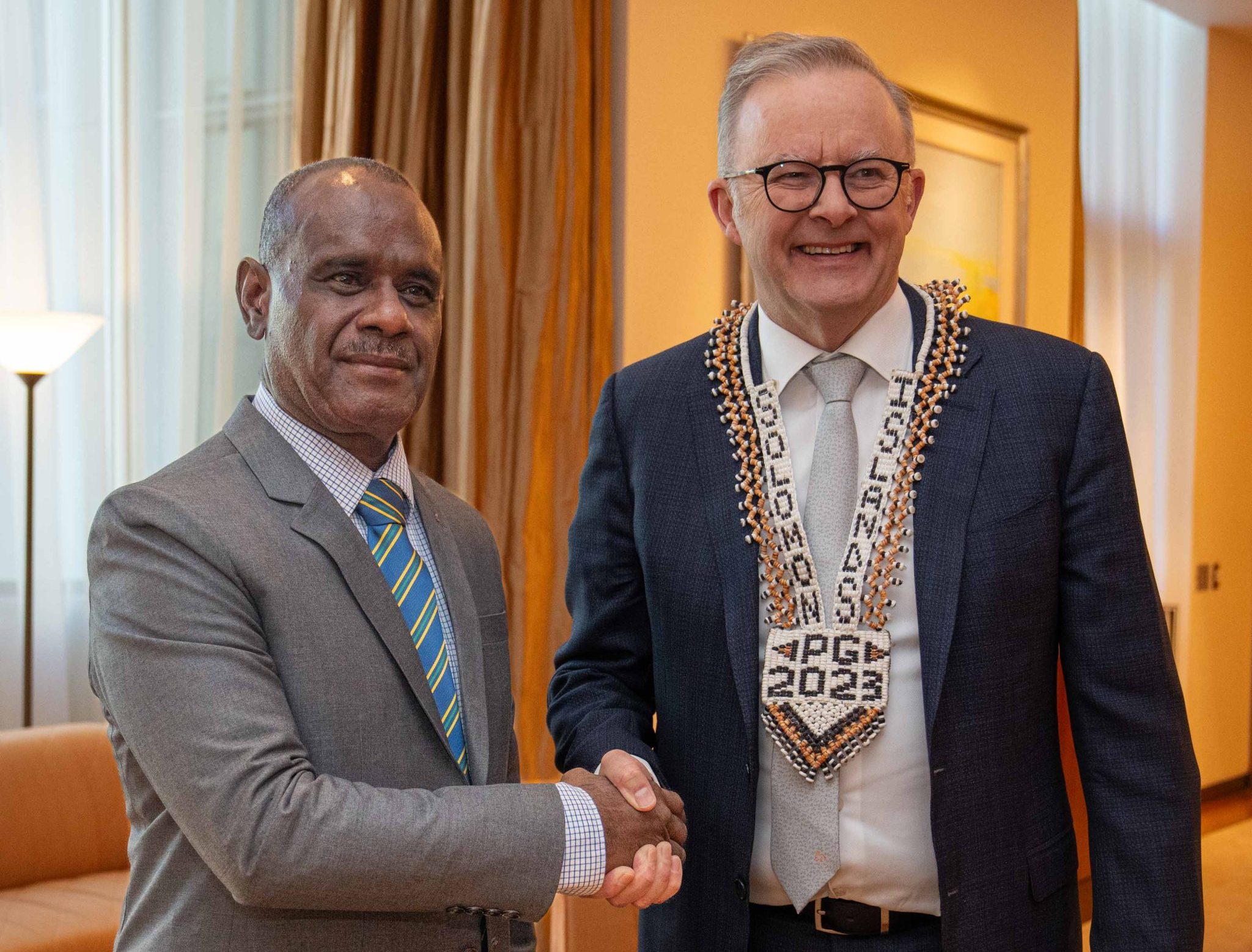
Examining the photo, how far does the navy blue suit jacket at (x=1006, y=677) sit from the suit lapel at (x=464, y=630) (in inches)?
9.3

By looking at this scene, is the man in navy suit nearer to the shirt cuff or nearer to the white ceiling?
the shirt cuff

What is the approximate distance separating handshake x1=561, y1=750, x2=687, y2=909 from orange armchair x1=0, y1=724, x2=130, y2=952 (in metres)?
2.08

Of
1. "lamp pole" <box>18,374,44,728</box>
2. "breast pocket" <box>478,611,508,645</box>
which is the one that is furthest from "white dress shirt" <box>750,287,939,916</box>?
"lamp pole" <box>18,374,44,728</box>

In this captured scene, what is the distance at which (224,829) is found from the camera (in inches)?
52.7

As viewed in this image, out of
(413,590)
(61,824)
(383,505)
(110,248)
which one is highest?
(110,248)

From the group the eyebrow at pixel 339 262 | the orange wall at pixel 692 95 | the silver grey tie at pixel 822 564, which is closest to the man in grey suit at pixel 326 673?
the eyebrow at pixel 339 262

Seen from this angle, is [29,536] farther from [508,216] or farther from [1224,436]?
[1224,436]

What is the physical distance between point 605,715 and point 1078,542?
2.29 feet

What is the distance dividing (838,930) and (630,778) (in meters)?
0.35

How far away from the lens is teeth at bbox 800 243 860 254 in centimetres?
173

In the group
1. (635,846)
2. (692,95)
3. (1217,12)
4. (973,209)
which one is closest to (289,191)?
(635,846)

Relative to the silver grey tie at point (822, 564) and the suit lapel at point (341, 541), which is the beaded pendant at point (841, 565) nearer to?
the silver grey tie at point (822, 564)

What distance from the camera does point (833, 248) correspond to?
1729 mm

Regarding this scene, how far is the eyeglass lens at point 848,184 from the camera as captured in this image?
171 cm
